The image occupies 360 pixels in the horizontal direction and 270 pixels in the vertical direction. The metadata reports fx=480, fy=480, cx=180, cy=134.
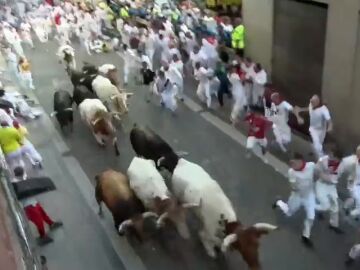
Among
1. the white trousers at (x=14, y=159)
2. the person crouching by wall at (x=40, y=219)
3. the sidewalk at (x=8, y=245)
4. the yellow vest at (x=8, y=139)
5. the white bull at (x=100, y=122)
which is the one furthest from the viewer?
the white bull at (x=100, y=122)

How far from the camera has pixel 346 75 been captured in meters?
10.7

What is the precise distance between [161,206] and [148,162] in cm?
125

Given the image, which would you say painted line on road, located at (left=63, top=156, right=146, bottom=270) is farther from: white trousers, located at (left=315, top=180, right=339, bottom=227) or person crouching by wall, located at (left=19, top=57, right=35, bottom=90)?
person crouching by wall, located at (left=19, top=57, right=35, bottom=90)

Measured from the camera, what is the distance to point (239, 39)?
52.5 feet

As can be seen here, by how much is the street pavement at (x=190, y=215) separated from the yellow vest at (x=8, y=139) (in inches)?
46.4

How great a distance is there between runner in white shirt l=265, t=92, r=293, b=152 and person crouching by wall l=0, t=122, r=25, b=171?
208 inches

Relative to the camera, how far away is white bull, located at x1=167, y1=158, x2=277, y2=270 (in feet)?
20.9

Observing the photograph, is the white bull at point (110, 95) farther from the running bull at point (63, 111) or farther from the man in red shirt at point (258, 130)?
the man in red shirt at point (258, 130)

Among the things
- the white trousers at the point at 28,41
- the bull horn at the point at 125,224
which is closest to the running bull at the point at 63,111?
the bull horn at the point at 125,224

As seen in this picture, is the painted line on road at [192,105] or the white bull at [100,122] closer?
the white bull at [100,122]

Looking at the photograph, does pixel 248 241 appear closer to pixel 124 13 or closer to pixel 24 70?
pixel 24 70

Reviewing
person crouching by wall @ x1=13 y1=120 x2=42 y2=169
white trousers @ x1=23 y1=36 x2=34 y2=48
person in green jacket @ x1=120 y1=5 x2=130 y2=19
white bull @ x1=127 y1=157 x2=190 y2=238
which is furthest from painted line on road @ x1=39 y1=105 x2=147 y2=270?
person in green jacket @ x1=120 y1=5 x2=130 y2=19

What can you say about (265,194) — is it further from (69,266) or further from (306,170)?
(69,266)

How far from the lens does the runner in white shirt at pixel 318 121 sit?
961 centimetres
